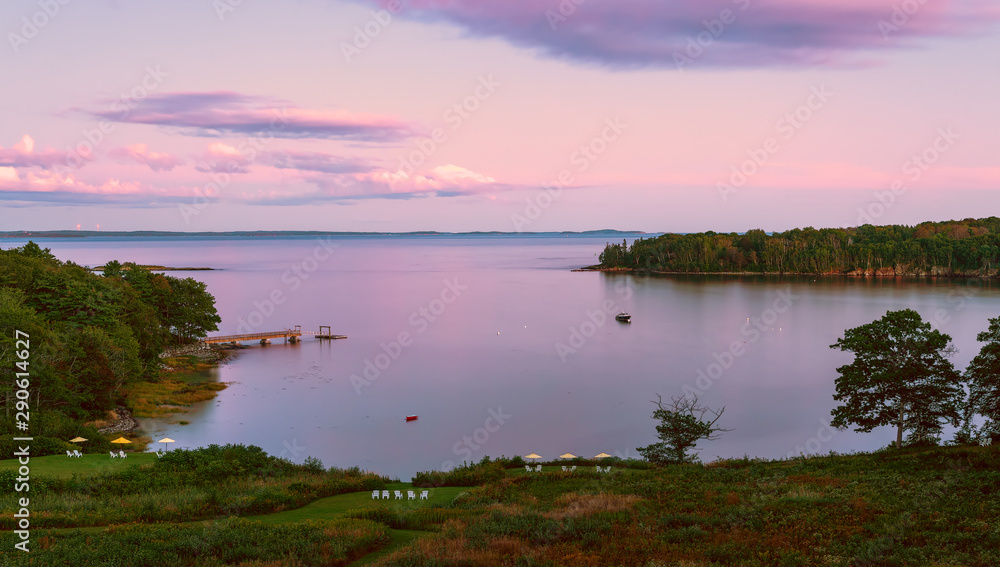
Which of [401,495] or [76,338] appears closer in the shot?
[401,495]

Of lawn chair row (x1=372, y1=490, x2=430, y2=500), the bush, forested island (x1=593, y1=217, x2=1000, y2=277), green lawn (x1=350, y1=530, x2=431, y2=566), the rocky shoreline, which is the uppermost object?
forested island (x1=593, y1=217, x2=1000, y2=277)

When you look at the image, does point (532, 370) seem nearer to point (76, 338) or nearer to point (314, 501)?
point (76, 338)

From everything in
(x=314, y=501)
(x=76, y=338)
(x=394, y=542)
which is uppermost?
(x=76, y=338)

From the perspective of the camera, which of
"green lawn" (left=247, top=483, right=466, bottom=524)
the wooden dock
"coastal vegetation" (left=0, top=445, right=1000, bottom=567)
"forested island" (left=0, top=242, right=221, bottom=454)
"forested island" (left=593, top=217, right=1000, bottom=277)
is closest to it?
"coastal vegetation" (left=0, top=445, right=1000, bottom=567)

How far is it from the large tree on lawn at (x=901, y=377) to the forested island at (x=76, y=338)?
36.9 meters

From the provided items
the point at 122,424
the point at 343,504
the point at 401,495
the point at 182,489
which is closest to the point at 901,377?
the point at 401,495

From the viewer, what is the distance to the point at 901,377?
29.9 m

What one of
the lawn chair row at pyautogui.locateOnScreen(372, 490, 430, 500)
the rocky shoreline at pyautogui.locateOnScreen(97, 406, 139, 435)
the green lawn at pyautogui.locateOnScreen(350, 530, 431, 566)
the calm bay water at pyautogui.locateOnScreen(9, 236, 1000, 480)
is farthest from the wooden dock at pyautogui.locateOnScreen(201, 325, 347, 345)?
the green lawn at pyautogui.locateOnScreen(350, 530, 431, 566)

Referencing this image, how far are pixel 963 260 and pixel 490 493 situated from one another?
584 ft

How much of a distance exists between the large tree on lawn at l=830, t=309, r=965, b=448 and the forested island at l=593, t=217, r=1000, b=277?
148709mm

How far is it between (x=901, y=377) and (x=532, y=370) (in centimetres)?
3622

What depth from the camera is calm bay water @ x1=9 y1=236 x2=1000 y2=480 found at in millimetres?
42375

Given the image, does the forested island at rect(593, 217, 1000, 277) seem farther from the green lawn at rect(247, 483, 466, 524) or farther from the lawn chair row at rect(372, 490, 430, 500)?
the lawn chair row at rect(372, 490, 430, 500)

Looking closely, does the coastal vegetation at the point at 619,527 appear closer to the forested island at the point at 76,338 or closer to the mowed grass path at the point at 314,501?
the mowed grass path at the point at 314,501
